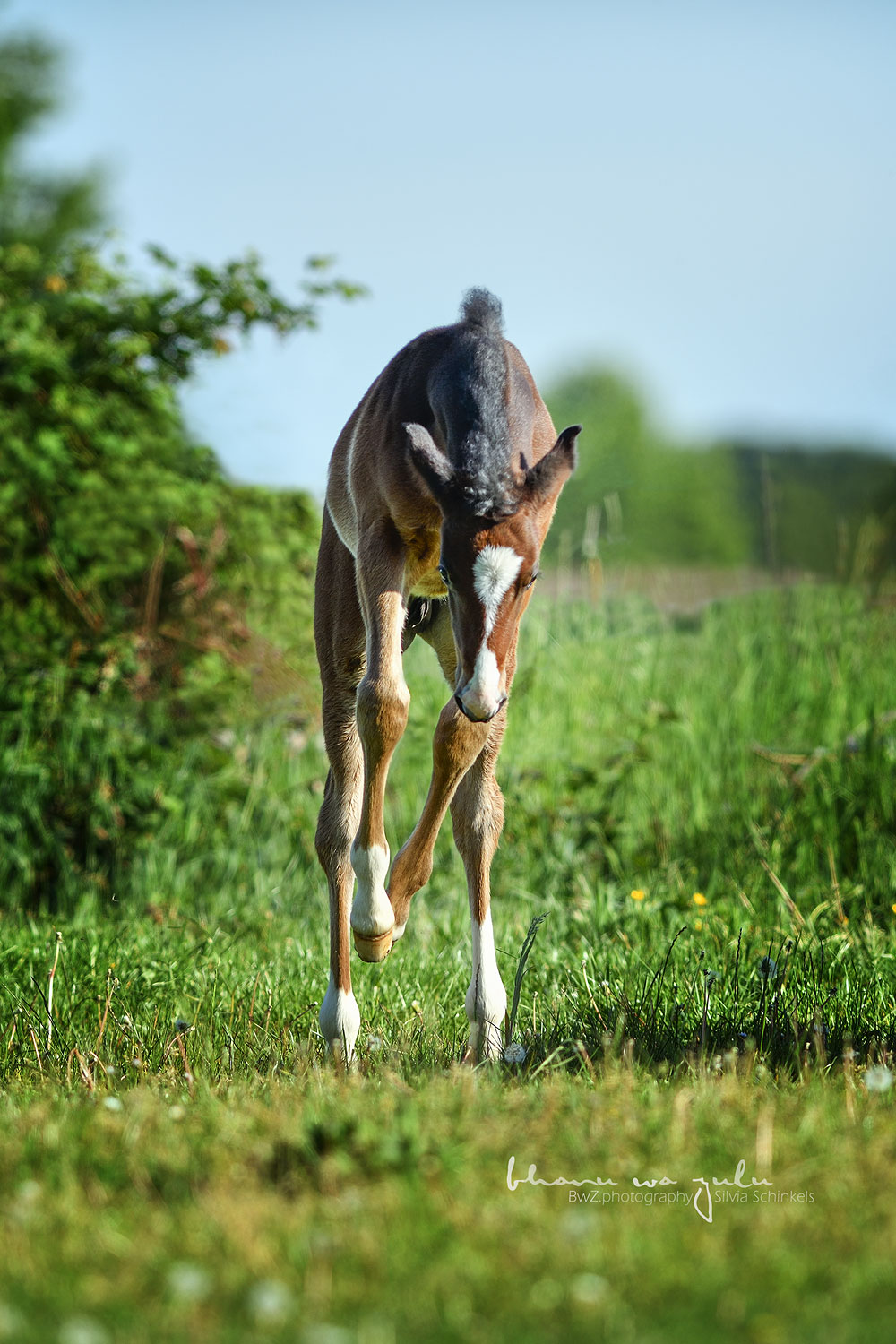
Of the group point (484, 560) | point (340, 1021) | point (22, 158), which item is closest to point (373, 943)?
point (340, 1021)

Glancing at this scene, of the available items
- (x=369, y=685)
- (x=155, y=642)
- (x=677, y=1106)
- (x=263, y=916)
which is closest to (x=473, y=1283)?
(x=677, y=1106)

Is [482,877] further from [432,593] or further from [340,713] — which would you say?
[432,593]

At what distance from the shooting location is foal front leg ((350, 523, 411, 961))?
3.41 meters

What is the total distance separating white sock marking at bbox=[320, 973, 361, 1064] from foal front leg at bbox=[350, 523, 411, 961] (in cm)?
27

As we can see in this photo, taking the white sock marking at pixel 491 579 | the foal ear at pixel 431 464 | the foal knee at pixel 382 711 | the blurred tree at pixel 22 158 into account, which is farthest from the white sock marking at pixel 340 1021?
the blurred tree at pixel 22 158

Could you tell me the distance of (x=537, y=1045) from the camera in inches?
147

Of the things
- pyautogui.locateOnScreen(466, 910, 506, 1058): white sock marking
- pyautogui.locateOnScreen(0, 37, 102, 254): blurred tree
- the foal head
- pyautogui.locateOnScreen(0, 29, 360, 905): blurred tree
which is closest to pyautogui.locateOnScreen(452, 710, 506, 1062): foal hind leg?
pyautogui.locateOnScreen(466, 910, 506, 1058): white sock marking

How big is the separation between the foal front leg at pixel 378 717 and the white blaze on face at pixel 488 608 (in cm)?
36

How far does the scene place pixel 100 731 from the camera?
6535 millimetres

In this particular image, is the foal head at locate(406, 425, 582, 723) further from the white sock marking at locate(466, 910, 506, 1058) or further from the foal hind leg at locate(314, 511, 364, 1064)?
the white sock marking at locate(466, 910, 506, 1058)

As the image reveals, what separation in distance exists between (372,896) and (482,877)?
22.3 inches

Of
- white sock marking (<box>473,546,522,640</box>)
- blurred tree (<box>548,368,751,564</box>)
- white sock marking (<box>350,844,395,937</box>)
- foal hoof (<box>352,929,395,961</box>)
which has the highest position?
blurred tree (<box>548,368,751,564</box>)

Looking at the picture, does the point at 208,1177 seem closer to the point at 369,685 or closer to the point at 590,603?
the point at 369,685

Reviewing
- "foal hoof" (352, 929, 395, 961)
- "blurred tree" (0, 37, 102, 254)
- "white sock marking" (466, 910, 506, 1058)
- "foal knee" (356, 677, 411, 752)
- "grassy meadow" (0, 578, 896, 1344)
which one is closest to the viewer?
"grassy meadow" (0, 578, 896, 1344)
